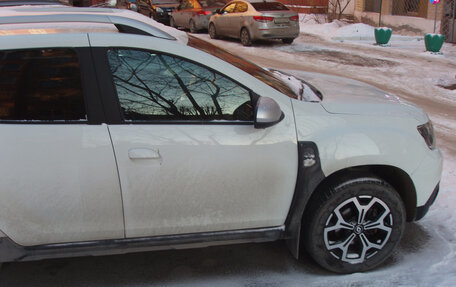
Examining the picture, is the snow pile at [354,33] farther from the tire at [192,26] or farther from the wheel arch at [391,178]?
the wheel arch at [391,178]

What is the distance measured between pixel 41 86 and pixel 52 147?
41 cm

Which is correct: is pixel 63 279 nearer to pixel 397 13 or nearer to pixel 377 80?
pixel 377 80

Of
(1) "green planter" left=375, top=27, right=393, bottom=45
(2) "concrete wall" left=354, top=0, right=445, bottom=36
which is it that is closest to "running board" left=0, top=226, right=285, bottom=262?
(1) "green planter" left=375, top=27, right=393, bottom=45

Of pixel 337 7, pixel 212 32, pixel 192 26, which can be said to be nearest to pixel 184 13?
pixel 192 26

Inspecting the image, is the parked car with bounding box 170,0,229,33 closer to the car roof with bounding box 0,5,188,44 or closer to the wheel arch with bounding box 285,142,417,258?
the car roof with bounding box 0,5,188,44

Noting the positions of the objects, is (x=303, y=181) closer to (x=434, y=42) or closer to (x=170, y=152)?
(x=170, y=152)

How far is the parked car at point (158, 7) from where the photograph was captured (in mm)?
22609

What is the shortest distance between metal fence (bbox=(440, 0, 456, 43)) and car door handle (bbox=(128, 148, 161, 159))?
15954 mm

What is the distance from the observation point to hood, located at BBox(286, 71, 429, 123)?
3.39m

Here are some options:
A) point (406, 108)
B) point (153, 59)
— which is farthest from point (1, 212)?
point (406, 108)

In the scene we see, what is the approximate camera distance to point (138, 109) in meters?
3.05

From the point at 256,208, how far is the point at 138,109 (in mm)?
1048

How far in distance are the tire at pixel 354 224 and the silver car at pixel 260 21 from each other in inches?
490

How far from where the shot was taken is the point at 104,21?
10.8 feet
